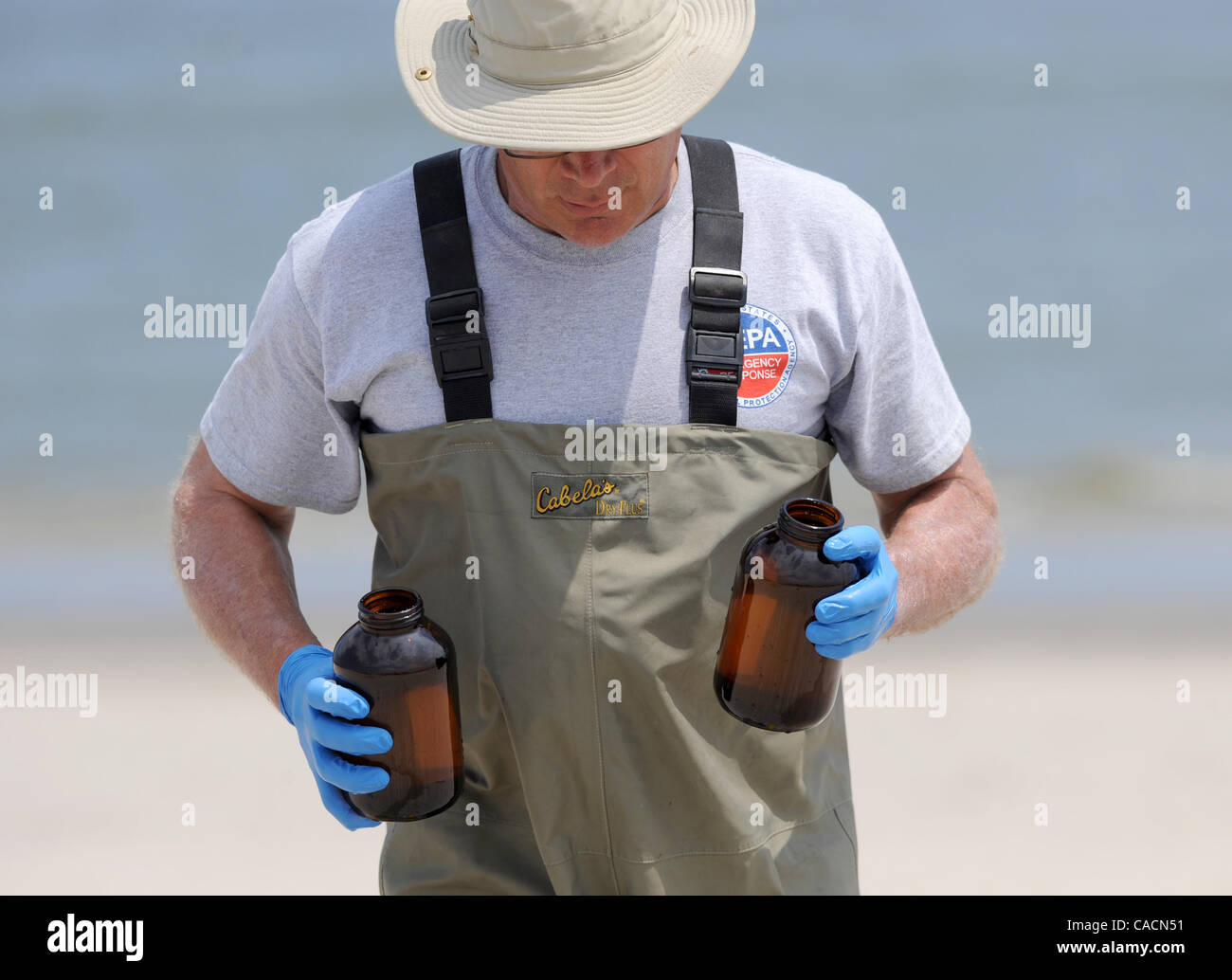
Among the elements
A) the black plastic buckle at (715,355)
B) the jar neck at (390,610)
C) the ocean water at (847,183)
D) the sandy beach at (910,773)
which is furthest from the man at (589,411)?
the ocean water at (847,183)

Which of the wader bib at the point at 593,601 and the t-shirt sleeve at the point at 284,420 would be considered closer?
the wader bib at the point at 593,601

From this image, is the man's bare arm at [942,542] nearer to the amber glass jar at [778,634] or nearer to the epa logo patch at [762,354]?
the amber glass jar at [778,634]

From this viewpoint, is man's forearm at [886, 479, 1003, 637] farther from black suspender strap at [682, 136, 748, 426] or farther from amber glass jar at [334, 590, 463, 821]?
amber glass jar at [334, 590, 463, 821]

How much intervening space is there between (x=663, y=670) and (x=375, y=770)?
50 centimetres

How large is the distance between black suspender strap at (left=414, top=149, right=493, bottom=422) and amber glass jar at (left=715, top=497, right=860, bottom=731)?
0.53m

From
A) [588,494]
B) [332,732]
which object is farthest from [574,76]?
[332,732]

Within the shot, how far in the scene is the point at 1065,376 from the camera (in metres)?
9.19

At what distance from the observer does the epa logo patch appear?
8.44 feet

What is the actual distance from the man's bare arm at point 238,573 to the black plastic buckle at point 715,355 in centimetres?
92

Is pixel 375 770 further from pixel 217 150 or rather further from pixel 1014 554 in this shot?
pixel 217 150

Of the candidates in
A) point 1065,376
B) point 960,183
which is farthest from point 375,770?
point 960,183

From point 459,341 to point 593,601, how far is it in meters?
0.49

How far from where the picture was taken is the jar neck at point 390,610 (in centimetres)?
239

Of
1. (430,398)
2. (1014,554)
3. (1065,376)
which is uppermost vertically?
(430,398)
